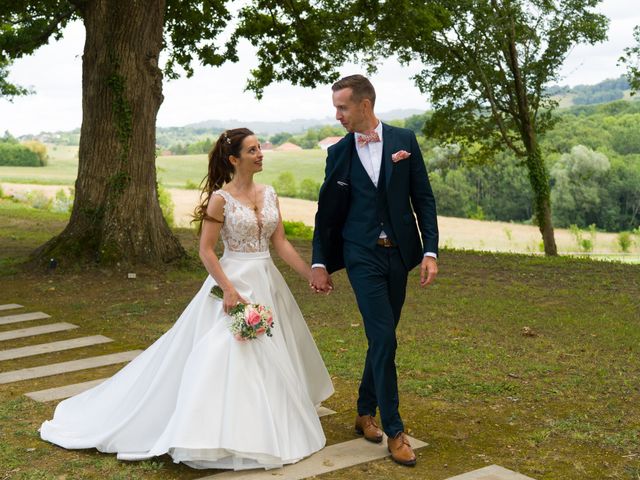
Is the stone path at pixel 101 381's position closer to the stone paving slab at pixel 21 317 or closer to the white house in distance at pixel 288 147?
the stone paving slab at pixel 21 317

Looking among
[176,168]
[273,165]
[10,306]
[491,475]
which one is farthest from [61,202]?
[273,165]

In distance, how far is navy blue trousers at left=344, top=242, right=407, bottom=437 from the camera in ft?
17.0

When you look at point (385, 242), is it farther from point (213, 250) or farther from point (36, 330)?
point (36, 330)

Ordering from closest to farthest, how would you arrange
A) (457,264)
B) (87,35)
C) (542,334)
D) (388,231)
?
(388,231) < (542,334) < (87,35) < (457,264)

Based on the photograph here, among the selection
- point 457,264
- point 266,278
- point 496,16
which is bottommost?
point 457,264

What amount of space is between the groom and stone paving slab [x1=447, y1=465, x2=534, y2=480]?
0.34 metres

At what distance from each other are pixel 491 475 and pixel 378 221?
161cm

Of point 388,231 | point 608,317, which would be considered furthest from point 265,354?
point 608,317

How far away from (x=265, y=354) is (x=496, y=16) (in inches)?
746

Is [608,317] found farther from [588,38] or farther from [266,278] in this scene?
[588,38]

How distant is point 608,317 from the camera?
1014 centimetres

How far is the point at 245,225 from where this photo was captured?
5.62 m

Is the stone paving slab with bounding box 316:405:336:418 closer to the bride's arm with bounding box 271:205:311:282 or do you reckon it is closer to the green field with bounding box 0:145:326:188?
the bride's arm with bounding box 271:205:311:282

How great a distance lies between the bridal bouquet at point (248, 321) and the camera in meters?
5.25
